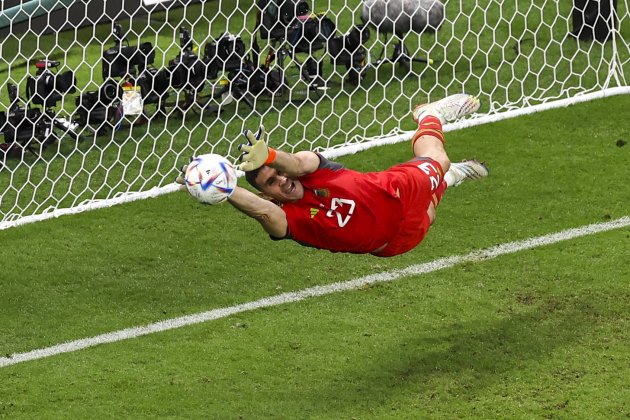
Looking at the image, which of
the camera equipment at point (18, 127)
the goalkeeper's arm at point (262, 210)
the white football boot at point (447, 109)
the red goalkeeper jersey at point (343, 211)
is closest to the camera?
the goalkeeper's arm at point (262, 210)

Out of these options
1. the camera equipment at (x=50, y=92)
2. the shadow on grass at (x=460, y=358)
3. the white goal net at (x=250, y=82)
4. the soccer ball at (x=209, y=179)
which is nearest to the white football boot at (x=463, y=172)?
the shadow on grass at (x=460, y=358)

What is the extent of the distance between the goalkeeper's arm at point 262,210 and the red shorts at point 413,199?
2.73 feet

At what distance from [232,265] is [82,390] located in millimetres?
2129

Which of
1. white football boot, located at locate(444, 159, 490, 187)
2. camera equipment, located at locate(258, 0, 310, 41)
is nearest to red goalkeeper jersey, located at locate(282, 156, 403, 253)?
white football boot, located at locate(444, 159, 490, 187)

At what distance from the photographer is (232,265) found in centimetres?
995

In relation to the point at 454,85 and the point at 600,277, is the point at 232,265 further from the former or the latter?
the point at 454,85

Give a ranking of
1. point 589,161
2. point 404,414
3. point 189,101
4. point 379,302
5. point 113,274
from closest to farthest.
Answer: point 404,414 < point 379,302 < point 113,274 < point 589,161 < point 189,101

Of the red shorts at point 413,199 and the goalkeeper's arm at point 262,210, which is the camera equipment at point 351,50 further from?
the goalkeeper's arm at point 262,210

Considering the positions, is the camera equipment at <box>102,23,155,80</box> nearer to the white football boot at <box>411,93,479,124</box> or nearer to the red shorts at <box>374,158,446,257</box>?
the white football boot at <box>411,93,479,124</box>

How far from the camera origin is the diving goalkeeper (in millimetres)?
7824

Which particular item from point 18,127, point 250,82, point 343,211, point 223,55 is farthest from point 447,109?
point 18,127

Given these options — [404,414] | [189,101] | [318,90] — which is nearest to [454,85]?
[318,90]

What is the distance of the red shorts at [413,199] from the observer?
27.6 feet

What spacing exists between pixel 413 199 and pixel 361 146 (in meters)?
3.21
